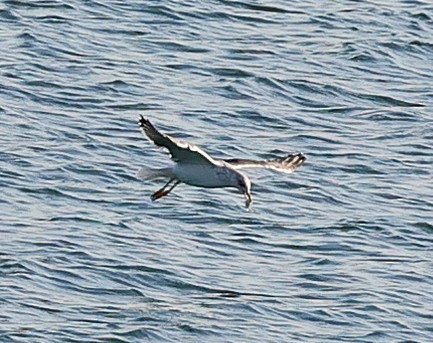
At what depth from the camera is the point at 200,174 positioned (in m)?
15.0

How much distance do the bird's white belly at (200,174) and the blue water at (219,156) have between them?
4.67 ft

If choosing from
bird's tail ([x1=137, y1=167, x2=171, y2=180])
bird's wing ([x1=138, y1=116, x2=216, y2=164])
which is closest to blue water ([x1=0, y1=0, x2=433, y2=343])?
bird's tail ([x1=137, y1=167, x2=171, y2=180])

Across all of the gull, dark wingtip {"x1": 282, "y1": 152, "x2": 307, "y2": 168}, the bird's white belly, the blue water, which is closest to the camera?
the gull

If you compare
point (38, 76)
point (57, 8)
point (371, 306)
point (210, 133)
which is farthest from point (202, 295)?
point (57, 8)

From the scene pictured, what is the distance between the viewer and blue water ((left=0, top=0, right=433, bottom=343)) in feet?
53.8

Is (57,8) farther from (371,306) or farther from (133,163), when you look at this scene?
(371,306)

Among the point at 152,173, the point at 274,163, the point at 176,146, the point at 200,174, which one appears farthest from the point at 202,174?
the point at 274,163

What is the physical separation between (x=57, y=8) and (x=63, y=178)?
6.40 m

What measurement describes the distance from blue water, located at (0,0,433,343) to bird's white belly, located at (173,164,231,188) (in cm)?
142

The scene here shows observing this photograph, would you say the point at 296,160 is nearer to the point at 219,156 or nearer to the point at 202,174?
the point at 202,174

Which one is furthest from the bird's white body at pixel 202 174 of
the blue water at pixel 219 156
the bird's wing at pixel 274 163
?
the blue water at pixel 219 156

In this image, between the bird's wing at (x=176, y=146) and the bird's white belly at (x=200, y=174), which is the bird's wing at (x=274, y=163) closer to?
the bird's white belly at (x=200, y=174)

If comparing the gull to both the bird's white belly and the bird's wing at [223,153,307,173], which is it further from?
the bird's wing at [223,153,307,173]

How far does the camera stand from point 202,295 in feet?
54.7
